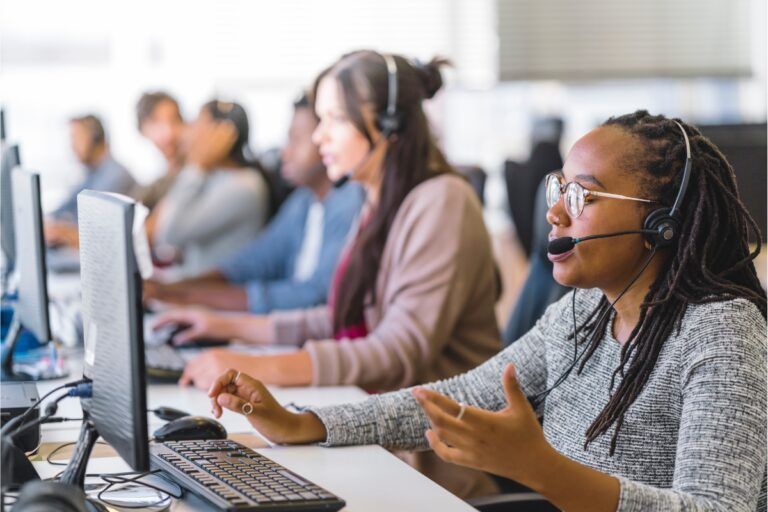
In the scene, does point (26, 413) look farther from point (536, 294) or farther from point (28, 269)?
point (536, 294)

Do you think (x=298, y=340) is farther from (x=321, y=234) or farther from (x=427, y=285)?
(x=321, y=234)

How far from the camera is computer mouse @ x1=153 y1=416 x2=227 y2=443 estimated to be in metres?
1.40

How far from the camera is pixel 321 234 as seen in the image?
309 cm

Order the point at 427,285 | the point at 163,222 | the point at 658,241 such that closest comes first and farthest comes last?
1. the point at 658,241
2. the point at 427,285
3. the point at 163,222

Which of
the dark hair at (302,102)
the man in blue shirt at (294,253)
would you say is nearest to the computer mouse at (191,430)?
the man in blue shirt at (294,253)

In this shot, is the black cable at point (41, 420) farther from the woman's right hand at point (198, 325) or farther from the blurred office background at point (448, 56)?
the blurred office background at point (448, 56)

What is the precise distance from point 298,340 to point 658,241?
129 centimetres

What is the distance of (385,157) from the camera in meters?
2.21

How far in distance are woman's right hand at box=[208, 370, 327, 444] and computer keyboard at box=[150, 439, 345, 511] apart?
2.6 inches

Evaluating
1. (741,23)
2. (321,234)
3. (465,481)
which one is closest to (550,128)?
(741,23)

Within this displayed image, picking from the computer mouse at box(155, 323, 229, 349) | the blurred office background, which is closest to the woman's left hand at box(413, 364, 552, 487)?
the computer mouse at box(155, 323, 229, 349)

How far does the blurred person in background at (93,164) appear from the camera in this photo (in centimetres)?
514

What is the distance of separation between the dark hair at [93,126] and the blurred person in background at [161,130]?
57 cm

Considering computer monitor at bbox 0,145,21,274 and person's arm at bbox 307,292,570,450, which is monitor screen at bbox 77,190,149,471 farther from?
computer monitor at bbox 0,145,21,274
